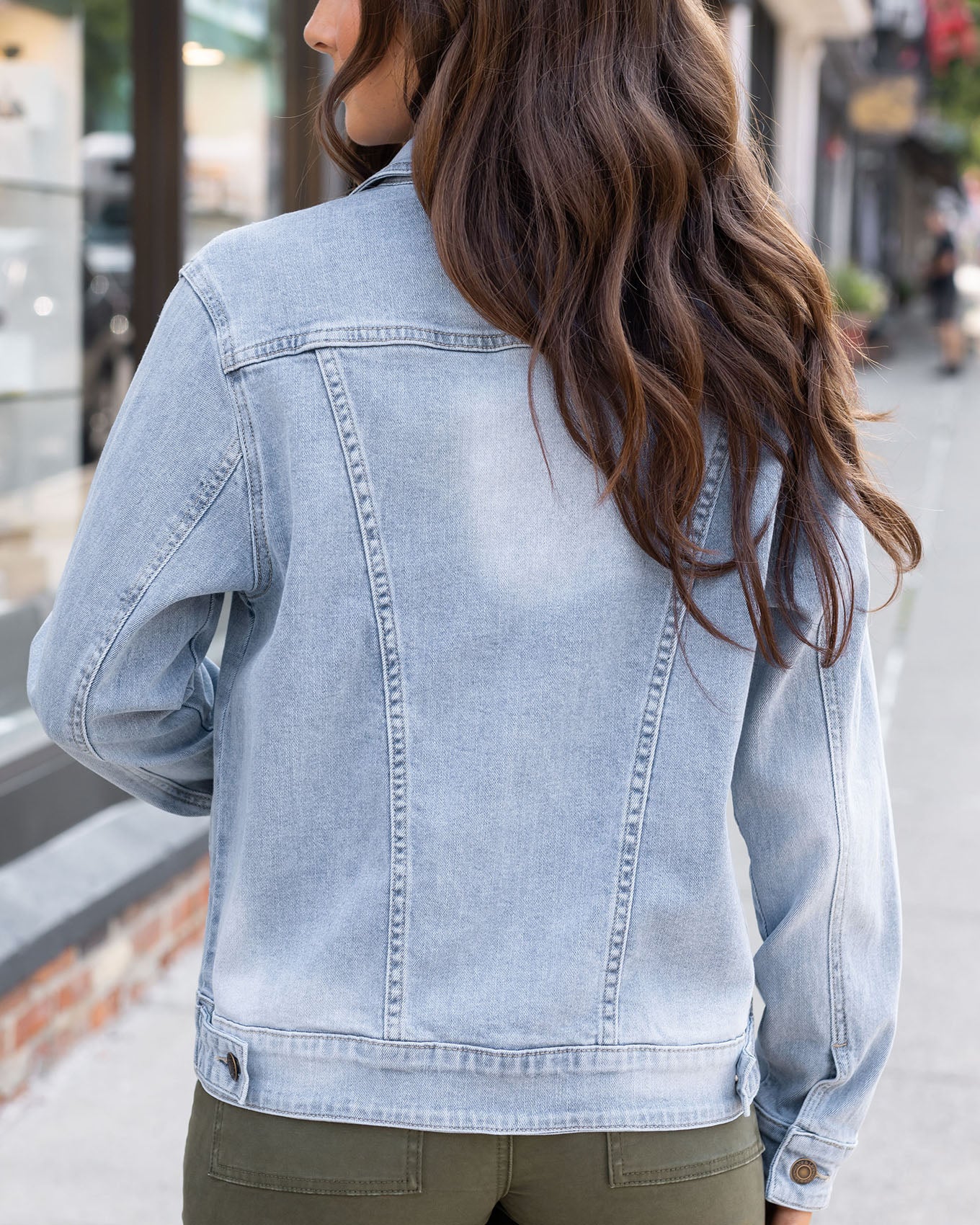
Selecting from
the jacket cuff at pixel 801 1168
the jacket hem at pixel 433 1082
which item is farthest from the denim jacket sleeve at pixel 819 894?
the jacket hem at pixel 433 1082

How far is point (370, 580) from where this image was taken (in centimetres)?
118

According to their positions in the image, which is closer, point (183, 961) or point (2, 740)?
point (2, 740)

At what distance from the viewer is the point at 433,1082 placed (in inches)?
47.7

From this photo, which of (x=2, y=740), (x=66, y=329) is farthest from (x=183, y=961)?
(x=66, y=329)

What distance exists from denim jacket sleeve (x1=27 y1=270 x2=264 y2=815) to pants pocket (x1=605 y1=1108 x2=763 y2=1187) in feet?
1.86

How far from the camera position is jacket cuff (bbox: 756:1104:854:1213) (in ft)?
4.65

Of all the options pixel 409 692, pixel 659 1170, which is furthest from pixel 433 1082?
pixel 409 692

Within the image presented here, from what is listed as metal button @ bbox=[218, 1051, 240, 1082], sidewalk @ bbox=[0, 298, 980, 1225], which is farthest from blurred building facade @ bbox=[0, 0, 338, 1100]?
metal button @ bbox=[218, 1051, 240, 1082]

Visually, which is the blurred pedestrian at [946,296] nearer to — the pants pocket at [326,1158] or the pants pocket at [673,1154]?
the pants pocket at [673,1154]

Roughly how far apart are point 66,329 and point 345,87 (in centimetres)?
319

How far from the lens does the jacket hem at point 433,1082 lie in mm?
1207

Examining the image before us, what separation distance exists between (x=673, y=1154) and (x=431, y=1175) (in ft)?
0.71

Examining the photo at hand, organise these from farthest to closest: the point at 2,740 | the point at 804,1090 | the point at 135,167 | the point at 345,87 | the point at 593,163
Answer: the point at 135,167 < the point at 2,740 < the point at 804,1090 < the point at 345,87 < the point at 593,163

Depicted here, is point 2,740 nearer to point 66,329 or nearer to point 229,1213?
point 66,329
